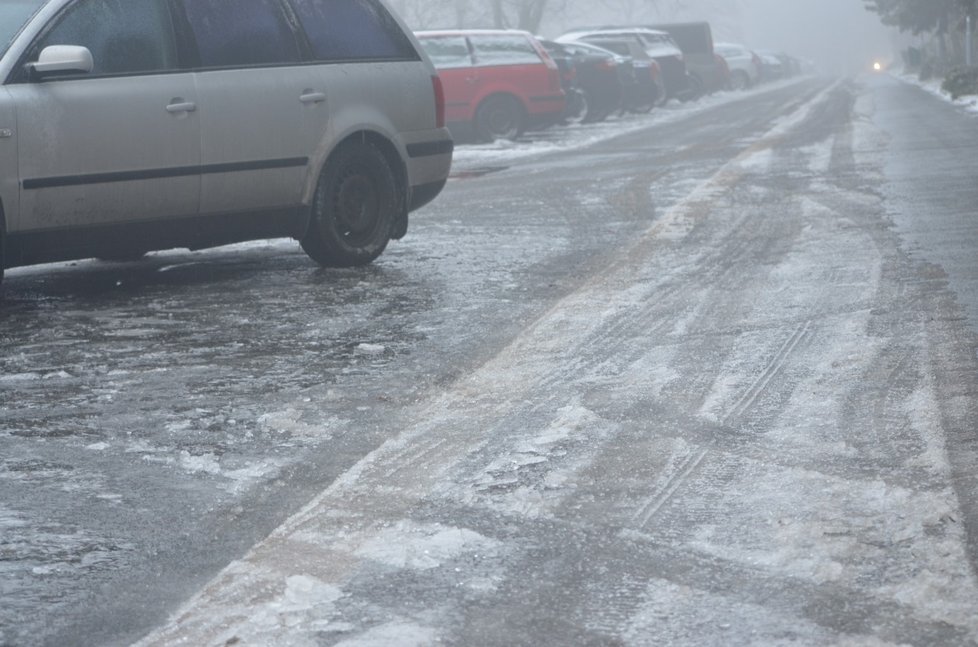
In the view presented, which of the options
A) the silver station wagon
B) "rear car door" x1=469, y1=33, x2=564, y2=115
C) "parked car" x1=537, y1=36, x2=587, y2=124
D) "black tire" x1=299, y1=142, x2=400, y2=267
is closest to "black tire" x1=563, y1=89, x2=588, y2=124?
"parked car" x1=537, y1=36, x2=587, y2=124

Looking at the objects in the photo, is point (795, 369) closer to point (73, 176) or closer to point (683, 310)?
point (683, 310)

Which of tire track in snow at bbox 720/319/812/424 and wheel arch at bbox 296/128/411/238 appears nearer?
tire track in snow at bbox 720/319/812/424

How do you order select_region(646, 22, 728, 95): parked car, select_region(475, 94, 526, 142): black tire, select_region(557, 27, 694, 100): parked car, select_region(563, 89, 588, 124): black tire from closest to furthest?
1. select_region(475, 94, 526, 142): black tire
2. select_region(563, 89, 588, 124): black tire
3. select_region(557, 27, 694, 100): parked car
4. select_region(646, 22, 728, 95): parked car

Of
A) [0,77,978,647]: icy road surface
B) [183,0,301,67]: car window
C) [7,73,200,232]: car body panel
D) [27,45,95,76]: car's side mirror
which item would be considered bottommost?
[0,77,978,647]: icy road surface

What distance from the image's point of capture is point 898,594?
122 inches

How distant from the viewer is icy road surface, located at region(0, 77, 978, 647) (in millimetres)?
3119

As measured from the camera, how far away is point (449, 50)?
74.0ft

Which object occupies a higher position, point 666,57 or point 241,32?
Result: point 666,57

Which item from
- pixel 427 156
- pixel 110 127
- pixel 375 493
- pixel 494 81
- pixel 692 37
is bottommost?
pixel 375 493

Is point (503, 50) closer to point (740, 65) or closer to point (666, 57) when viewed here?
point (666, 57)

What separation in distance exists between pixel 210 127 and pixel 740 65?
5356 cm

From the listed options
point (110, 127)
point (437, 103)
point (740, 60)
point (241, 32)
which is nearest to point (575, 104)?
point (437, 103)

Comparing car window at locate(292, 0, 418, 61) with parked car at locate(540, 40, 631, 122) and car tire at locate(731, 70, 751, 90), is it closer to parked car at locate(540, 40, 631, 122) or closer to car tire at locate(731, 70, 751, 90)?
parked car at locate(540, 40, 631, 122)

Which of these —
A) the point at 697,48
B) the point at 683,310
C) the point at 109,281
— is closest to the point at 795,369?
the point at 683,310
